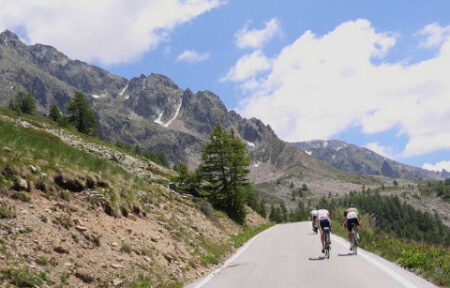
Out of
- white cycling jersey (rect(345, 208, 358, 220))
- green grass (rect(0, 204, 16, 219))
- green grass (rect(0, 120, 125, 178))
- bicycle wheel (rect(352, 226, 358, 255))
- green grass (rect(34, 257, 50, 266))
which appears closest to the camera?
green grass (rect(34, 257, 50, 266))

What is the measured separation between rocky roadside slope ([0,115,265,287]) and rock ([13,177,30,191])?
27 millimetres

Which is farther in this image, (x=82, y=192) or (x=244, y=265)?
(x=244, y=265)

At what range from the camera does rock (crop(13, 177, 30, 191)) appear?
10.1 metres

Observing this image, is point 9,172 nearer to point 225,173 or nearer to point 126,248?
point 126,248

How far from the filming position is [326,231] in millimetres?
15188

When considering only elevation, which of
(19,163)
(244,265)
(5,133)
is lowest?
(244,265)

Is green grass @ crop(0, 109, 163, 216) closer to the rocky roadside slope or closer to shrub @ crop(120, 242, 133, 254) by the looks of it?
the rocky roadside slope

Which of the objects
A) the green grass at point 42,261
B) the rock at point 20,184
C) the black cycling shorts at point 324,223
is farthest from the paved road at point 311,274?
the rock at point 20,184

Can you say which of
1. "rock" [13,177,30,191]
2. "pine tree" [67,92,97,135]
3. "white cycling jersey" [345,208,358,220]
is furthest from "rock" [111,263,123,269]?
"pine tree" [67,92,97,135]

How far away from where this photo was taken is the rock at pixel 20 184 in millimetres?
10121

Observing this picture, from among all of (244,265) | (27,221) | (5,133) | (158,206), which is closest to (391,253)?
(244,265)

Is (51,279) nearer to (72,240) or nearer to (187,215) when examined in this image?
(72,240)

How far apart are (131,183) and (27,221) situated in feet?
28.5

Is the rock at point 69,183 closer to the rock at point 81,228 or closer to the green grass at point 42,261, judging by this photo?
the rock at point 81,228
